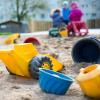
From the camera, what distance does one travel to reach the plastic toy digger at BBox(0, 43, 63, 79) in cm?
470

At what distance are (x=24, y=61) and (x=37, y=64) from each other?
165 millimetres

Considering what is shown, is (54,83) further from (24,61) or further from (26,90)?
(24,61)

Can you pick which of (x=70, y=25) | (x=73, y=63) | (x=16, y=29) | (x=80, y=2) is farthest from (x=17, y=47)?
(x=80, y=2)

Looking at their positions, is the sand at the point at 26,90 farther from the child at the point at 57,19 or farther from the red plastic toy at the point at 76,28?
the child at the point at 57,19

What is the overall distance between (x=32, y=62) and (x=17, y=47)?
0.28m

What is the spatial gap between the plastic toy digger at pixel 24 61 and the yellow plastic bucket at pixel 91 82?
3.47ft

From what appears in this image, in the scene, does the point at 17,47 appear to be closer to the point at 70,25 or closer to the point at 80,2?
the point at 70,25

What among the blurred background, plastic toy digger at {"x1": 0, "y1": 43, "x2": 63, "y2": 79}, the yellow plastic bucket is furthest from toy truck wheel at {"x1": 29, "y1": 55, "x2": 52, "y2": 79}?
the blurred background

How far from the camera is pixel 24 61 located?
473 centimetres

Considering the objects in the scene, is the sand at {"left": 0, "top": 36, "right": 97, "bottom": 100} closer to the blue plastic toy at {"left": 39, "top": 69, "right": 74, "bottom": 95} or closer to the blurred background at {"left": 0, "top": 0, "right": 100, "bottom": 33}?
the blue plastic toy at {"left": 39, "top": 69, "right": 74, "bottom": 95}

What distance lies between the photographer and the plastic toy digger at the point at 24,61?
4699 millimetres

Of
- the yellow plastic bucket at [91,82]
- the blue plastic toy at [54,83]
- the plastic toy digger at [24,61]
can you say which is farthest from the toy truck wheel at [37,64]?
the yellow plastic bucket at [91,82]

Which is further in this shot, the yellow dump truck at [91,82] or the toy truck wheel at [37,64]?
the toy truck wheel at [37,64]

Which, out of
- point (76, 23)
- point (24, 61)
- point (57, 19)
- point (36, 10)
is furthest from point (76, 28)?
point (36, 10)
